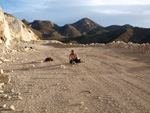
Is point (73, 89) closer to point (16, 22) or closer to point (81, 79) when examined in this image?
point (81, 79)

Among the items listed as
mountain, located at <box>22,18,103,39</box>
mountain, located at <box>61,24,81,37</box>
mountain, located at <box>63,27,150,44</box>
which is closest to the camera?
mountain, located at <box>63,27,150,44</box>

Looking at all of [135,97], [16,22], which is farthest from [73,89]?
[16,22]

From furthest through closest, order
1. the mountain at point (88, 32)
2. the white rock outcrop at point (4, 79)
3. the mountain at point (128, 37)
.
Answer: the mountain at point (88, 32), the mountain at point (128, 37), the white rock outcrop at point (4, 79)

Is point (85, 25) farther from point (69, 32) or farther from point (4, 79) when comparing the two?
point (4, 79)

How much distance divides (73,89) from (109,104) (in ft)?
4.99

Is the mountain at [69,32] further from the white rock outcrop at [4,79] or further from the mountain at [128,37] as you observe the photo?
the white rock outcrop at [4,79]

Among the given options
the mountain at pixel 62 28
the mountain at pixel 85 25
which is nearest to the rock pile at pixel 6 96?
the mountain at pixel 62 28

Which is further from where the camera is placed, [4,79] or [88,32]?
[88,32]

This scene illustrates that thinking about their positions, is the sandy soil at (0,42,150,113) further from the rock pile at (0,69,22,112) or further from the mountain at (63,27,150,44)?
the mountain at (63,27,150,44)

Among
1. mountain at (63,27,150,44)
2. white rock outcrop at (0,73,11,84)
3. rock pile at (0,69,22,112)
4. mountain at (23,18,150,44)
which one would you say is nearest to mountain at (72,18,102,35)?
mountain at (23,18,150,44)

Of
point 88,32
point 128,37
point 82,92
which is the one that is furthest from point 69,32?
point 82,92

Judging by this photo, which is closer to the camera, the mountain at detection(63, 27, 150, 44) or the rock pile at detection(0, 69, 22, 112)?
the rock pile at detection(0, 69, 22, 112)

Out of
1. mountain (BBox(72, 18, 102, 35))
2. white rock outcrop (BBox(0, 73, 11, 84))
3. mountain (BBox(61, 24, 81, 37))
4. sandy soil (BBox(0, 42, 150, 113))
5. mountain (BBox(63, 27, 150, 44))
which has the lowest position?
sandy soil (BBox(0, 42, 150, 113))

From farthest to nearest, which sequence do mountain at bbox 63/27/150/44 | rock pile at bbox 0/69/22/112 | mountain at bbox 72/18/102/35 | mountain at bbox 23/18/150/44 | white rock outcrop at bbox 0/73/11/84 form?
mountain at bbox 72/18/102/35
mountain at bbox 23/18/150/44
mountain at bbox 63/27/150/44
white rock outcrop at bbox 0/73/11/84
rock pile at bbox 0/69/22/112
